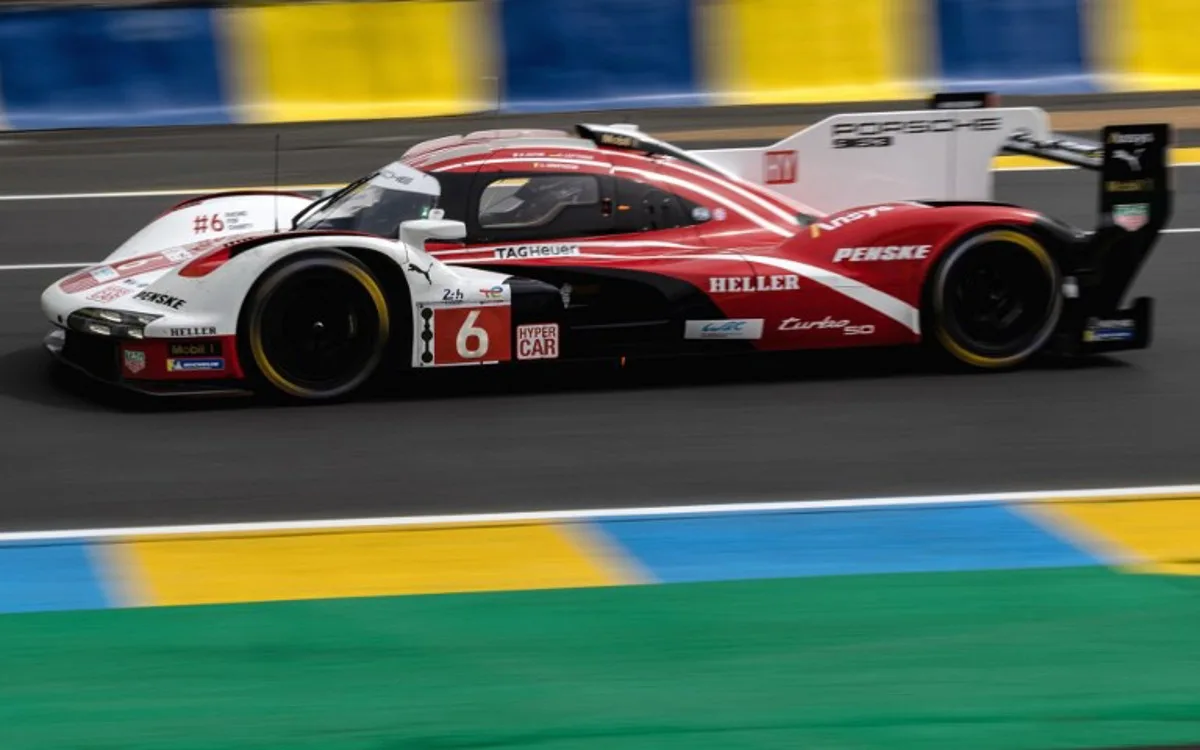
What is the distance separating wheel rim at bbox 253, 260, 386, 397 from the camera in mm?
8281

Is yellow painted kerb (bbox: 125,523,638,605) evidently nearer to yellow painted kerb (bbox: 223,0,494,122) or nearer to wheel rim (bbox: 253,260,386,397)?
wheel rim (bbox: 253,260,386,397)

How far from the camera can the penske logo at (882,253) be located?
28.8 ft

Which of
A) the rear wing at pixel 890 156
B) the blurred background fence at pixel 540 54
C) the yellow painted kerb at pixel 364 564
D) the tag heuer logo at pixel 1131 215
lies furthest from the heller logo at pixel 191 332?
the blurred background fence at pixel 540 54

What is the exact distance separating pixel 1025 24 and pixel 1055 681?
11.6 metres

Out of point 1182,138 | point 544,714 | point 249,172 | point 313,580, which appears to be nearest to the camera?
point 544,714

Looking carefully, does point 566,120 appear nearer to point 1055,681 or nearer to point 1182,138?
point 1182,138

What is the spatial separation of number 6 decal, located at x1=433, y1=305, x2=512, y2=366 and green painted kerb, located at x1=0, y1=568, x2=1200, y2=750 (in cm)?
245

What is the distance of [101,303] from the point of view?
8.38 meters

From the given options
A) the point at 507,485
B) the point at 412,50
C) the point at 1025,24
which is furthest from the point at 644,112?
the point at 507,485

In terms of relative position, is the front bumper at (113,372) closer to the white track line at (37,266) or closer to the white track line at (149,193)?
the white track line at (37,266)

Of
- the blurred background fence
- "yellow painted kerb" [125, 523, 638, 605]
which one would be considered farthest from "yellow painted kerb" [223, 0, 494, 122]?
"yellow painted kerb" [125, 523, 638, 605]

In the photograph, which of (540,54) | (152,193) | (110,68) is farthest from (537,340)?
(110,68)

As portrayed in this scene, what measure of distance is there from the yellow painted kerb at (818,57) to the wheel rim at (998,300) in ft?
23.6

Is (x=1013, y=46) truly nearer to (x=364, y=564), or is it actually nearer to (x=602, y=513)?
(x=602, y=513)
